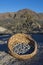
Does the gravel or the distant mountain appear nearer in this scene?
the gravel

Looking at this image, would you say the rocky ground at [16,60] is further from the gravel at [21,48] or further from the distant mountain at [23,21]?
the distant mountain at [23,21]

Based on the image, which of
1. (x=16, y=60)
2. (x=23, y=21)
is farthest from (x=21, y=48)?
(x=23, y=21)

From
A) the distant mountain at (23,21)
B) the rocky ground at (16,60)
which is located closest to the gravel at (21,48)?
the rocky ground at (16,60)

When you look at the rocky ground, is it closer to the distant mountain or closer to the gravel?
the gravel

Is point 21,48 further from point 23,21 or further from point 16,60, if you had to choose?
point 23,21

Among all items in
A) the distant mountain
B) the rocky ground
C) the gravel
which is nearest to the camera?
the rocky ground

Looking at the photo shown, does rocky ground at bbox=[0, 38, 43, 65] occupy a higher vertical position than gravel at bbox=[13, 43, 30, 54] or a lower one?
lower

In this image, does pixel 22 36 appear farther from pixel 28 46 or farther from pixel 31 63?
pixel 31 63

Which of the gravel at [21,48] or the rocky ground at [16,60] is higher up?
the gravel at [21,48]

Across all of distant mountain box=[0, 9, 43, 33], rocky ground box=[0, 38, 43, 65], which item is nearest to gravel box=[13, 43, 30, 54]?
rocky ground box=[0, 38, 43, 65]
